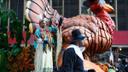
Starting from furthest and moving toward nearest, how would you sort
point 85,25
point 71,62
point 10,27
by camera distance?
point 10,27 → point 85,25 → point 71,62

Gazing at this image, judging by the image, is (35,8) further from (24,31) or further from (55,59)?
(24,31)

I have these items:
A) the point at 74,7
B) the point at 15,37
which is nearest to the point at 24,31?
the point at 15,37

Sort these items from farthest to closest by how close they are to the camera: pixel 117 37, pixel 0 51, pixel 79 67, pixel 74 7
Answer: pixel 74 7, pixel 117 37, pixel 0 51, pixel 79 67

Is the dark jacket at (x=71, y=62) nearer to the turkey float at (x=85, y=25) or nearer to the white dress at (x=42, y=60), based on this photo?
the turkey float at (x=85, y=25)

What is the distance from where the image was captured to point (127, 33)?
23.7 meters

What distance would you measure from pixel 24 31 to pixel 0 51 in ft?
2.43

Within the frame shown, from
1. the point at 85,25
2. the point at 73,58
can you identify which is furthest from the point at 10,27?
the point at 73,58

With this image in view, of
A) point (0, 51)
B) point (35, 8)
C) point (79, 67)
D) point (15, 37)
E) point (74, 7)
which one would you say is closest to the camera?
point (79, 67)

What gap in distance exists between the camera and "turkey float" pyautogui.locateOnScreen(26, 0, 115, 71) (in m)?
7.81

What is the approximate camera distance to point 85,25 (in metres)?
8.48

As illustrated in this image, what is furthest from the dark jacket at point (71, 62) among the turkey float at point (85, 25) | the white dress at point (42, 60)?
the white dress at point (42, 60)

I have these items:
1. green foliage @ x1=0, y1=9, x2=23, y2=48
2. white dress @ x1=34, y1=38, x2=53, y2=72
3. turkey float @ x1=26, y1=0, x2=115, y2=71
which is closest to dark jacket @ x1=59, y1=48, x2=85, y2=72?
turkey float @ x1=26, y1=0, x2=115, y2=71

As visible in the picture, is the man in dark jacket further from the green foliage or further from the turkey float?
the green foliage

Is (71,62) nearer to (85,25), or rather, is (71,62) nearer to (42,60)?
(42,60)
